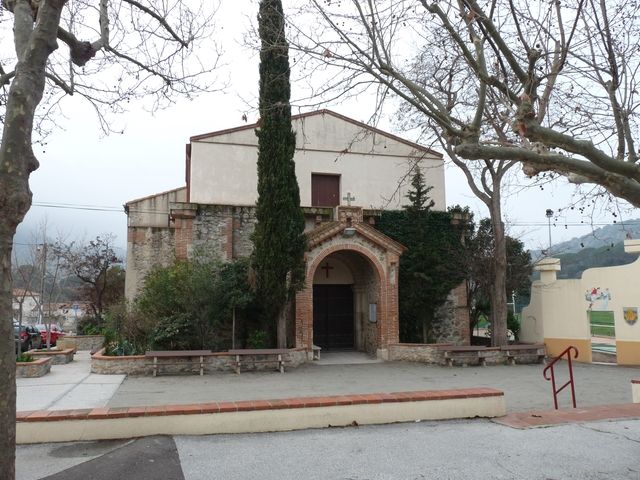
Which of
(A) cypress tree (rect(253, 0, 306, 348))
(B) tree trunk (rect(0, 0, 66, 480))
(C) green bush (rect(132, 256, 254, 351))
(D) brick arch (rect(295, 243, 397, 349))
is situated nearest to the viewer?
(B) tree trunk (rect(0, 0, 66, 480))

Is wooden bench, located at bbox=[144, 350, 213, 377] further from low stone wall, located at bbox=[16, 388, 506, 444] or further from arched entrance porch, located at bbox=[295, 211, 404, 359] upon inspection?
low stone wall, located at bbox=[16, 388, 506, 444]

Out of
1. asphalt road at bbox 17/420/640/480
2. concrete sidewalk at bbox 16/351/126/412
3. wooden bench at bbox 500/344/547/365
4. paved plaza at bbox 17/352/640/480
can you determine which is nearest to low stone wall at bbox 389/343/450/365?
wooden bench at bbox 500/344/547/365

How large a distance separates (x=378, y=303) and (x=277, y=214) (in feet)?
17.3

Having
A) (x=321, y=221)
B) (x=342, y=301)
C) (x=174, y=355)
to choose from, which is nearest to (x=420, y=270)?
(x=342, y=301)

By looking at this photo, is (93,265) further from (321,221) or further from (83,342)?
(321,221)

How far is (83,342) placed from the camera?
82.4 ft

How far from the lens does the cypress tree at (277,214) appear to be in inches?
638

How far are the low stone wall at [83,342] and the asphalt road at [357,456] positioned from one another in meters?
21.0

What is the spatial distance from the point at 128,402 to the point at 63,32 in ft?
22.7

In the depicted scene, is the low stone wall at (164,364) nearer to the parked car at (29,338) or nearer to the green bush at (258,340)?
the green bush at (258,340)

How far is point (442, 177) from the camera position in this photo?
933 inches

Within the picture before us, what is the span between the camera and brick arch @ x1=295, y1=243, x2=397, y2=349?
56.4 feet

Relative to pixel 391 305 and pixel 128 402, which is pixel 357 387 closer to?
pixel 128 402

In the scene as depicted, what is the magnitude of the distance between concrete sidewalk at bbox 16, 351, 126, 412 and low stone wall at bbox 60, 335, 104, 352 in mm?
9492
